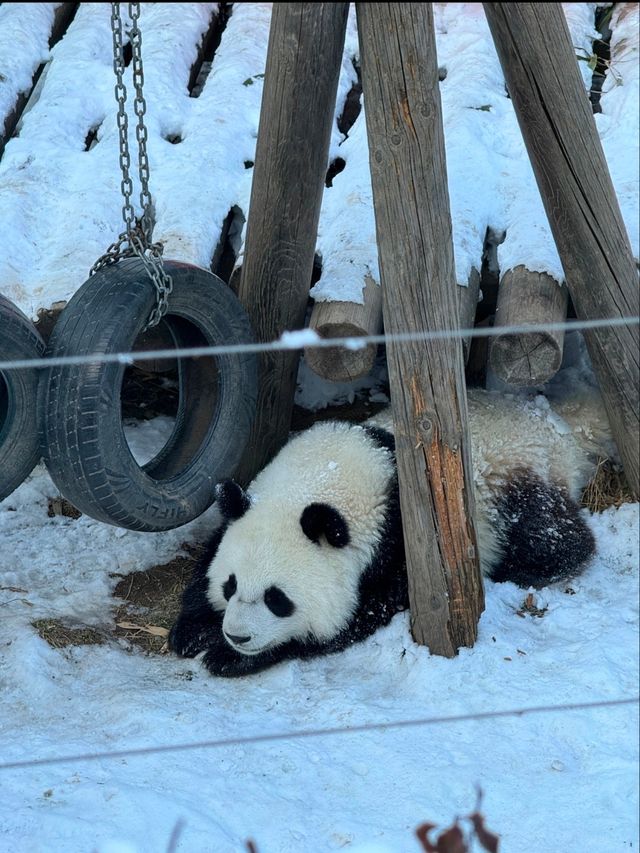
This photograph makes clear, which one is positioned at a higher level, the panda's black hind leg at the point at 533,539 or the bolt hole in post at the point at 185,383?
the bolt hole in post at the point at 185,383

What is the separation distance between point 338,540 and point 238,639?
0.53 meters

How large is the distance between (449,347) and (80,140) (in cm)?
259

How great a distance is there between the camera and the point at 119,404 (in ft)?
10.5

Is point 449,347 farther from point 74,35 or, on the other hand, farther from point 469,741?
point 74,35

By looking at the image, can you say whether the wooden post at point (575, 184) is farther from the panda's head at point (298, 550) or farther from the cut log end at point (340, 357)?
the panda's head at point (298, 550)

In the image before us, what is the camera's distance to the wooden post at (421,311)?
2717 mm

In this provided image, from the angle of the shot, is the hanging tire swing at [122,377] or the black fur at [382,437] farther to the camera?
the black fur at [382,437]

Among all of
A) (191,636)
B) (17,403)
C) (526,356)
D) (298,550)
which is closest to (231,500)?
(298,550)

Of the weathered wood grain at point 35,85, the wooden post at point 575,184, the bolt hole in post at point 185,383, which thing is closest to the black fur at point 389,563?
the bolt hole in post at point 185,383

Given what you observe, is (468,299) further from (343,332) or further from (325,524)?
(325,524)

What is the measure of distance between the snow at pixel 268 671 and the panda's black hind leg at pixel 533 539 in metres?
0.12

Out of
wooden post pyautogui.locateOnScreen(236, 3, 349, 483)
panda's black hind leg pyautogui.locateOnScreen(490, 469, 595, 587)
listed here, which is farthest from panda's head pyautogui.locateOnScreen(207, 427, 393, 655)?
panda's black hind leg pyautogui.locateOnScreen(490, 469, 595, 587)

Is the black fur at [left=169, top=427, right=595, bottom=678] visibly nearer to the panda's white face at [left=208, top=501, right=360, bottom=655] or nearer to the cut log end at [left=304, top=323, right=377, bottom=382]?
the panda's white face at [left=208, top=501, right=360, bottom=655]

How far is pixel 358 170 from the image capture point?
4.40 meters
